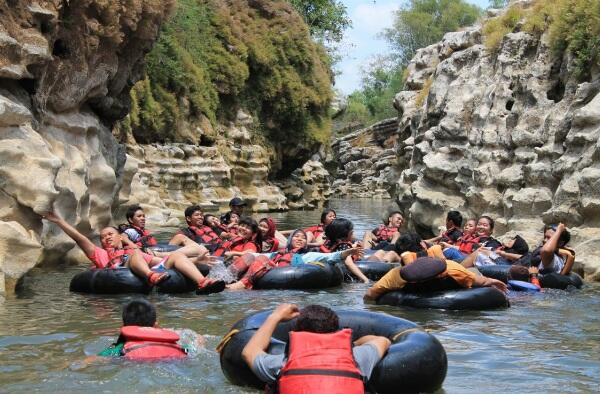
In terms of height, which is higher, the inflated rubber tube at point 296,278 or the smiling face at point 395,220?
the smiling face at point 395,220

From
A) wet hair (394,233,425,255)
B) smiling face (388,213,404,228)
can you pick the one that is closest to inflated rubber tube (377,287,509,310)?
wet hair (394,233,425,255)

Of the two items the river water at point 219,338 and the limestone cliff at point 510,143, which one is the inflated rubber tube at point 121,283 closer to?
the river water at point 219,338

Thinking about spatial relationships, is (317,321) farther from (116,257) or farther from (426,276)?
(116,257)

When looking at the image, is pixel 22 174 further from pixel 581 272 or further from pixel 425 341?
pixel 581 272

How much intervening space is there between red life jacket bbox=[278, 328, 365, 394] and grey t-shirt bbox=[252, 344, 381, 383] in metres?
0.27

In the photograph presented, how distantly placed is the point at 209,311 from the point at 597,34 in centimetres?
941

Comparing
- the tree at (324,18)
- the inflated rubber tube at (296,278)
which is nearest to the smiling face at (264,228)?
the inflated rubber tube at (296,278)

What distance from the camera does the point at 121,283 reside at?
33.2 ft

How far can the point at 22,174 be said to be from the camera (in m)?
10.1

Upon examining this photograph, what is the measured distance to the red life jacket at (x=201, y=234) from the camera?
12906 millimetres

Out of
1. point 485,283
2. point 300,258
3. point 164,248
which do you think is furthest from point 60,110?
point 485,283

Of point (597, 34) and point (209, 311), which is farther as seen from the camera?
point (597, 34)

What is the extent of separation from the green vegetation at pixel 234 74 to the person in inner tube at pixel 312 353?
65.2 ft

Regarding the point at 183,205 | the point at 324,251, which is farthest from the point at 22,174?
the point at 183,205
